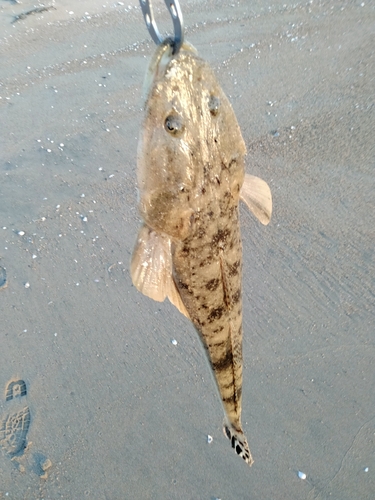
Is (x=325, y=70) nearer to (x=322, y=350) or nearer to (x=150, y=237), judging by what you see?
(x=322, y=350)

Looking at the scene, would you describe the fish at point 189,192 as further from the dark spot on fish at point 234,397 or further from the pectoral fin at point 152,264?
the dark spot on fish at point 234,397

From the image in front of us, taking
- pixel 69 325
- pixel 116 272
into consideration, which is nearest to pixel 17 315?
pixel 69 325

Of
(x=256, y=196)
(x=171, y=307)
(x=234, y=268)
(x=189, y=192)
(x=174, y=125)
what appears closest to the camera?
(x=174, y=125)

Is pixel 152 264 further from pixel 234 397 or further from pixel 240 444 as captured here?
pixel 240 444

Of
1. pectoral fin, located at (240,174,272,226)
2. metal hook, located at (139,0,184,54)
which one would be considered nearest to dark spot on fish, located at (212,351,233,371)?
pectoral fin, located at (240,174,272,226)

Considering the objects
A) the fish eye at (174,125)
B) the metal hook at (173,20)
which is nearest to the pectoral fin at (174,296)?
the fish eye at (174,125)

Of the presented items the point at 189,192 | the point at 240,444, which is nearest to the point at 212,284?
the point at 189,192
